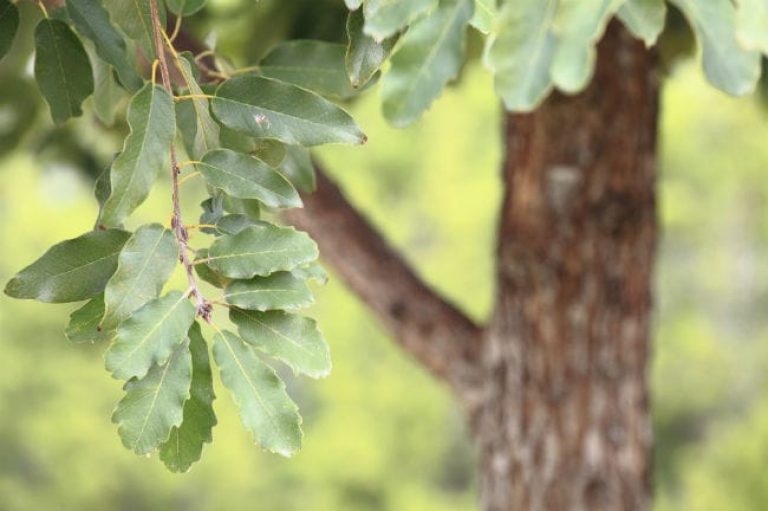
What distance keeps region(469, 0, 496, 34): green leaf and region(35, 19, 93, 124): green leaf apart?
431 millimetres

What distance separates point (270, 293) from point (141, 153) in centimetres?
14

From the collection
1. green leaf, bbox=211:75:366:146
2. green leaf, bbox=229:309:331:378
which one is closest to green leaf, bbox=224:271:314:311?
green leaf, bbox=229:309:331:378

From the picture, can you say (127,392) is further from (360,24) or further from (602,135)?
(602,135)

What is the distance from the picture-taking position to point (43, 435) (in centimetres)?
1005

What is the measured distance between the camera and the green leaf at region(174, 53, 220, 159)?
98 cm

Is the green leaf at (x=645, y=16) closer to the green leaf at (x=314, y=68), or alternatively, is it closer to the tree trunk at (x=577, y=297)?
the green leaf at (x=314, y=68)

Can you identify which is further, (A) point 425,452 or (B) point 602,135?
(A) point 425,452

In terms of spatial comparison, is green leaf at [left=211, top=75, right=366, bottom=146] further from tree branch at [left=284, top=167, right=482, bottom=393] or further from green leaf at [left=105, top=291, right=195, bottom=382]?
tree branch at [left=284, top=167, right=482, bottom=393]

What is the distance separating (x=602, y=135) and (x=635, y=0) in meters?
1.34

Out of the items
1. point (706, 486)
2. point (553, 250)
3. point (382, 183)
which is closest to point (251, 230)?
point (553, 250)

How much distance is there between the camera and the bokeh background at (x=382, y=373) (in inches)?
392

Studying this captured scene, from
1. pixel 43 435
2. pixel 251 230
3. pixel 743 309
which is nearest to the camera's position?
pixel 251 230

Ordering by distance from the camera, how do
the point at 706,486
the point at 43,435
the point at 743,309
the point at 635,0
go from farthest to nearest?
the point at 743,309 → the point at 43,435 → the point at 706,486 → the point at 635,0

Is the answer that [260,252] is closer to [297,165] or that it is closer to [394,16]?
[394,16]
